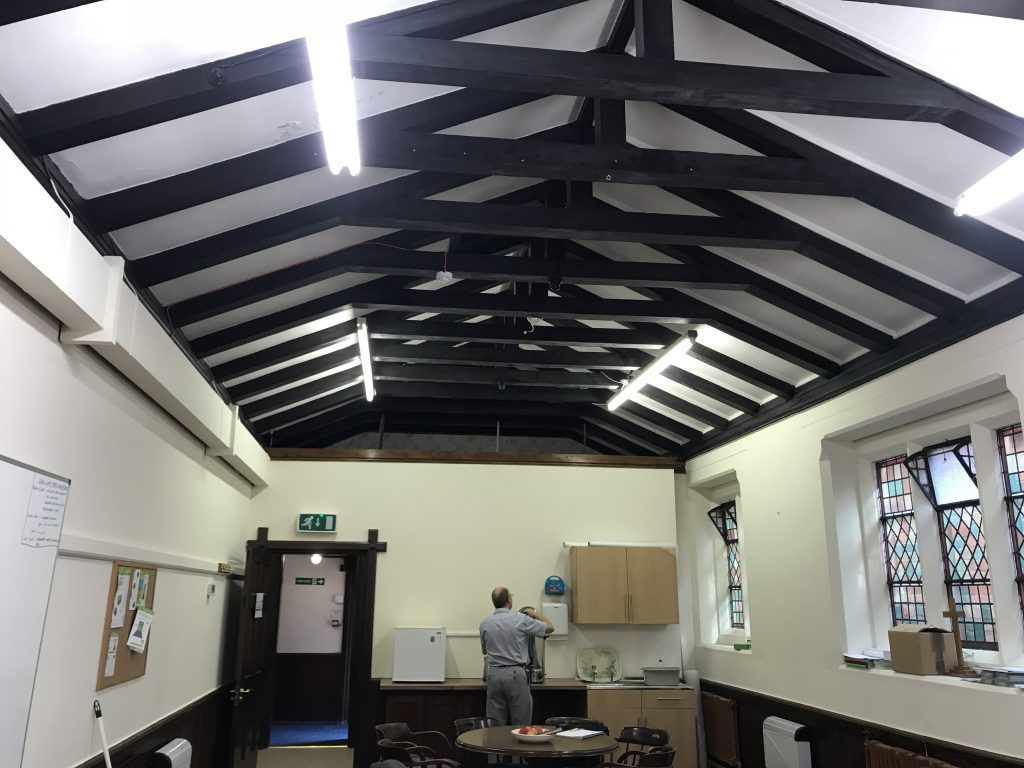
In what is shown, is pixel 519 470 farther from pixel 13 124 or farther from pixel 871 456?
pixel 13 124

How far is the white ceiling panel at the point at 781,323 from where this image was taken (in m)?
6.28

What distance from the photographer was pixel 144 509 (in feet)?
16.3

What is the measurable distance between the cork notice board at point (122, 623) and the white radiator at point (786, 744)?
516cm

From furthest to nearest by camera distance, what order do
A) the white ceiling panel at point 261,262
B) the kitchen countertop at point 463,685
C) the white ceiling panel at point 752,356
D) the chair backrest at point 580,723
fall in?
the kitchen countertop at point 463,685 → the white ceiling panel at point 752,356 → the chair backrest at point 580,723 → the white ceiling panel at point 261,262

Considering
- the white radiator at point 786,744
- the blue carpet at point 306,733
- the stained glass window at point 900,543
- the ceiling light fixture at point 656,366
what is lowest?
the blue carpet at point 306,733

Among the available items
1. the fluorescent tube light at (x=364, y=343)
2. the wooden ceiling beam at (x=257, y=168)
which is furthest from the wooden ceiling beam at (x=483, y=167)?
the fluorescent tube light at (x=364, y=343)

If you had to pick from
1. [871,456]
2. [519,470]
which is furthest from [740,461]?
[519,470]

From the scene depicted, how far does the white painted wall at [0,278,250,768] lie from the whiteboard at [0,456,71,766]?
138 millimetres

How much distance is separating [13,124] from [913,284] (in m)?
5.13

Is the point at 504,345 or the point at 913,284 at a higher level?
the point at 504,345

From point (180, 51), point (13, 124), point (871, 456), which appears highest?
point (180, 51)

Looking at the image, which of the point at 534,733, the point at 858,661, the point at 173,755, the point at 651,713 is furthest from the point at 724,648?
the point at 173,755

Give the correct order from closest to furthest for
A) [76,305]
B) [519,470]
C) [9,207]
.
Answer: [9,207]
[76,305]
[519,470]

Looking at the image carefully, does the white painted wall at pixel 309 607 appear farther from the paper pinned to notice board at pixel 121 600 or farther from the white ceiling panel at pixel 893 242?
the white ceiling panel at pixel 893 242
